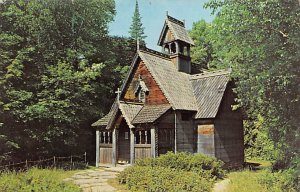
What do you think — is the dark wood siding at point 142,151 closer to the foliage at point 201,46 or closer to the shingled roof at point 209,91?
the shingled roof at point 209,91

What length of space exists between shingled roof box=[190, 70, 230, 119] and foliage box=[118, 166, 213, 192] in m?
8.13

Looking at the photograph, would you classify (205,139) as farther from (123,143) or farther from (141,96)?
(123,143)

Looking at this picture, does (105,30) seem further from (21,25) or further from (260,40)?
(260,40)

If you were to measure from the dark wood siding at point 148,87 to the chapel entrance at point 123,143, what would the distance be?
2547 mm

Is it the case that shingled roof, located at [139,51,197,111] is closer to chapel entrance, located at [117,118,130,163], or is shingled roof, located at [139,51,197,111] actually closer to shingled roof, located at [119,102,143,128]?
shingled roof, located at [119,102,143,128]

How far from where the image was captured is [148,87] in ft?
80.2

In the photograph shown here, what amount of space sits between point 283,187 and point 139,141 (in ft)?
45.3

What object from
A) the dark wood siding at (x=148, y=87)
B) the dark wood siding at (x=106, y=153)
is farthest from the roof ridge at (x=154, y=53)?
the dark wood siding at (x=106, y=153)

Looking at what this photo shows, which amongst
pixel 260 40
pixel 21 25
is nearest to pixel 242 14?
pixel 260 40

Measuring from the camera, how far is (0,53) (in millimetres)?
21969

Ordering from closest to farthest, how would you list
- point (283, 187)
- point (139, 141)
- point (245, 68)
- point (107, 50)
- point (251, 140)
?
point (283, 187), point (245, 68), point (139, 141), point (251, 140), point (107, 50)

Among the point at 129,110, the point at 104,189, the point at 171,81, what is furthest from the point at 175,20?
the point at 104,189

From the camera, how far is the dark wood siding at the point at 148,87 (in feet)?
76.9

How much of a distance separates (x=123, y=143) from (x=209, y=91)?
832cm
